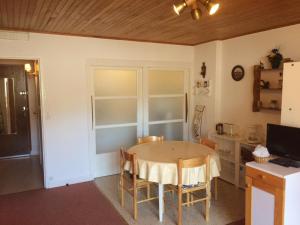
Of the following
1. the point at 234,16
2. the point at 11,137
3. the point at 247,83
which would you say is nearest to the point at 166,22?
the point at 234,16

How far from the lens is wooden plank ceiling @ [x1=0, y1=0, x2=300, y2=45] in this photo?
2.62m

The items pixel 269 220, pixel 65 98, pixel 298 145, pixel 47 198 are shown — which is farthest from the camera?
pixel 65 98

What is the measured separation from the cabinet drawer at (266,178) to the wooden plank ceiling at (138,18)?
1.69 m

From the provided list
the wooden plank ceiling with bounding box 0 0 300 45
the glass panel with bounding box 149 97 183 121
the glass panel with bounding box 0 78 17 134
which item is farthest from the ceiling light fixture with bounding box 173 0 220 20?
the glass panel with bounding box 0 78 17 134

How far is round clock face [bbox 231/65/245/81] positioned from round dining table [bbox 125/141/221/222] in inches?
56.7

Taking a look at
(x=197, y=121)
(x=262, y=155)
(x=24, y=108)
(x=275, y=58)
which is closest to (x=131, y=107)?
(x=197, y=121)

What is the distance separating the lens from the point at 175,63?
504 centimetres

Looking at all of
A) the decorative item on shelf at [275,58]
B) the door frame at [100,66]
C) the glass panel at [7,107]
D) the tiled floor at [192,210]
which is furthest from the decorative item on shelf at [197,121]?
the glass panel at [7,107]

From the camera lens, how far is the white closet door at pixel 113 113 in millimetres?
4492

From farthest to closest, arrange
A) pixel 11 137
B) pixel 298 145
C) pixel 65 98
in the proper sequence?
pixel 11 137 → pixel 65 98 → pixel 298 145

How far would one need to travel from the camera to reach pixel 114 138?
471 centimetres

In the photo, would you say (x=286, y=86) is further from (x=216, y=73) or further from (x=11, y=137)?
(x=11, y=137)

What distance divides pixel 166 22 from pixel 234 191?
266cm

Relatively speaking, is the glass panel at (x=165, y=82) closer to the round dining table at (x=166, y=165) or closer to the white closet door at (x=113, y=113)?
the white closet door at (x=113, y=113)
